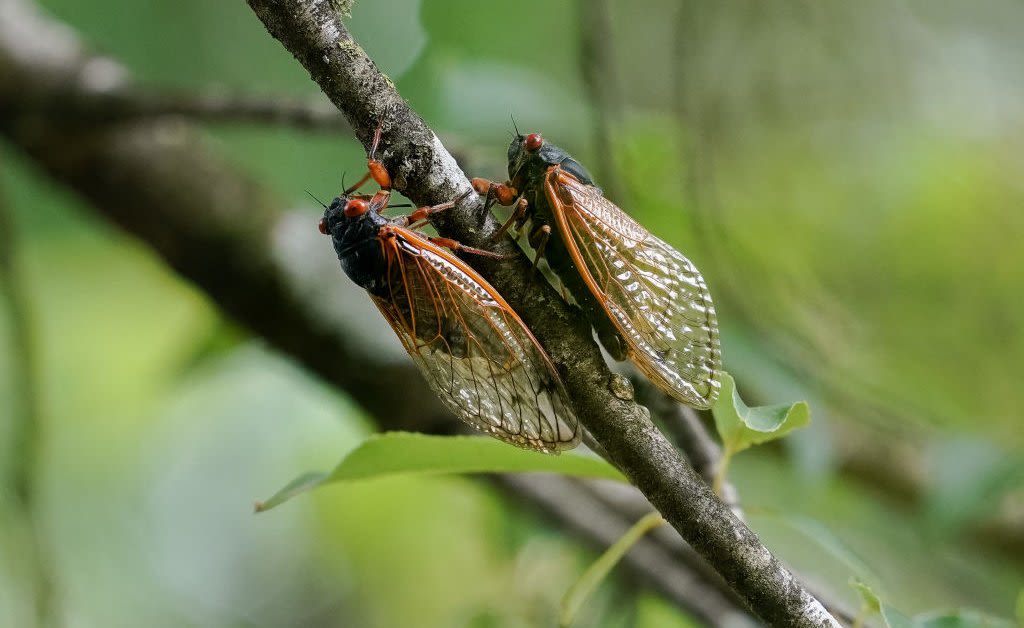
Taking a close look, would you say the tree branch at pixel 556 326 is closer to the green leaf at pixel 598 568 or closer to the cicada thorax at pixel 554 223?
the cicada thorax at pixel 554 223

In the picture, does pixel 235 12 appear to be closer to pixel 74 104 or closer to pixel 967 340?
pixel 74 104

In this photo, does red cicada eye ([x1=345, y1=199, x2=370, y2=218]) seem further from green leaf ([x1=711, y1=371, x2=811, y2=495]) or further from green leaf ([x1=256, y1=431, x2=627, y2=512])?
green leaf ([x1=711, y1=371, x2=811, y2=495])

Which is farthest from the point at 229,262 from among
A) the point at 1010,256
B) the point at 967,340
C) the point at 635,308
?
the point at 1010,256

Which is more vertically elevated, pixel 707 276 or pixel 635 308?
pixel 707 276

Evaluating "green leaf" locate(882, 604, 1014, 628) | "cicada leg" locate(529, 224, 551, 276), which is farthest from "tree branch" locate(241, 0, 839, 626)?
"green leaf" locate(882, 604, 1014, 628)

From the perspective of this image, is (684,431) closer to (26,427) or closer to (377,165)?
(377,165)

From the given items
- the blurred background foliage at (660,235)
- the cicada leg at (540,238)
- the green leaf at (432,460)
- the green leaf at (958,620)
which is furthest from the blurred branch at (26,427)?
the green leaf at (958,620)

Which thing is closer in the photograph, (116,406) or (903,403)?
(903,403)
